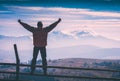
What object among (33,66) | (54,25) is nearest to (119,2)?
(54,25)

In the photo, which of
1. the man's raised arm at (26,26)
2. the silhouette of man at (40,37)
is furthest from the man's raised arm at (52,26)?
the man's raised arm at (26,26)

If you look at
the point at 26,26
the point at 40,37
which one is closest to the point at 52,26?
the point at 40,37

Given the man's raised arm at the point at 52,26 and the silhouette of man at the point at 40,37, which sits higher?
the man's raised arm at the point at 52,26

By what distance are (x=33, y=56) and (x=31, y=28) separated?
127 cm

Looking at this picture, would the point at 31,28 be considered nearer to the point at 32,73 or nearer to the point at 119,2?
the point at 32,73

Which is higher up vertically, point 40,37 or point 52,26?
point 52,26

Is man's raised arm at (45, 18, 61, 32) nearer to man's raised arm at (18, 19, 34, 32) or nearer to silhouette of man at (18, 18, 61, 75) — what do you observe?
silhouette of man at (18, 18, 61, 75)

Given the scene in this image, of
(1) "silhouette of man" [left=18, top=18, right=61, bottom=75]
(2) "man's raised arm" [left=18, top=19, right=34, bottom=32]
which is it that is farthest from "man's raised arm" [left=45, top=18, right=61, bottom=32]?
(2) "man's raised arm" [left=18, top=19, right=34, bottom=32]

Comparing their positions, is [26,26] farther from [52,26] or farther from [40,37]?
[52,26]

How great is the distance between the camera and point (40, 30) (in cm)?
1227

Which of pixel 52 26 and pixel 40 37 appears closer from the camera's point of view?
pixel 52 26

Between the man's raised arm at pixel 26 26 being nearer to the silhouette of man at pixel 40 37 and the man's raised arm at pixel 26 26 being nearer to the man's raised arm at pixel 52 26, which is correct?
the silhouette of man at pixel 40 37

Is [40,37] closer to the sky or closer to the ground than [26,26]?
closer to the ground

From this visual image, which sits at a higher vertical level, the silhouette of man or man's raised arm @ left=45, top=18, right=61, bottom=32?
man's raised arm @ left=45, top=18, right=61, bottom=32
